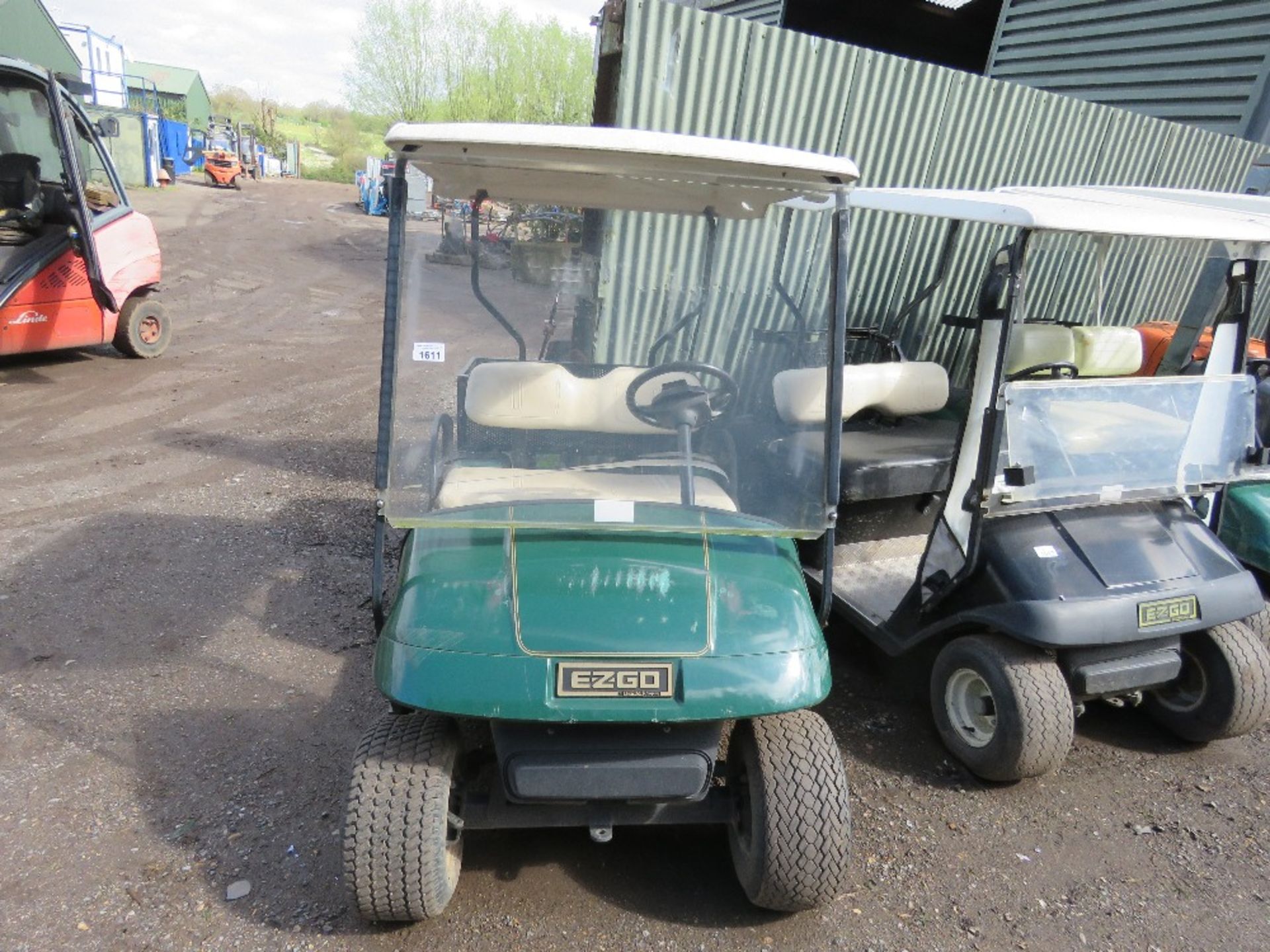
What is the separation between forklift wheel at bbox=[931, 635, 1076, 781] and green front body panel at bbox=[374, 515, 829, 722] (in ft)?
3.30

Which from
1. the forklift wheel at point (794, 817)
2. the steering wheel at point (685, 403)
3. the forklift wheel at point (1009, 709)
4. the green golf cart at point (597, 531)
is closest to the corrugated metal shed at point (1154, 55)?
the forklift wheel at point (1009, 709)

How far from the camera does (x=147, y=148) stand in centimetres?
2172

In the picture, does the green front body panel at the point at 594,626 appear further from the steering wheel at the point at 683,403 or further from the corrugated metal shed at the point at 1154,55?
the corrugated metal shed at the point at 1154,55

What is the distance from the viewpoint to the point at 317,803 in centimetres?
269

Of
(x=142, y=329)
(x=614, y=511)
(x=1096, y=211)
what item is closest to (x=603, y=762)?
(x=614, y=511)

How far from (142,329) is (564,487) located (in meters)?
6.92

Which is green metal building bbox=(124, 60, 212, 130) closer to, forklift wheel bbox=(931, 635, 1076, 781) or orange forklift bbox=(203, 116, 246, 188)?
orange forklift bbox=(203, 116, 246, 188)

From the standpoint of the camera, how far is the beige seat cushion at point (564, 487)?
7.84ft

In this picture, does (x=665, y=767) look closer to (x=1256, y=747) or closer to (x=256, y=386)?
(x=1256, y=747)

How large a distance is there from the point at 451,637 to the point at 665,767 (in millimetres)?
612

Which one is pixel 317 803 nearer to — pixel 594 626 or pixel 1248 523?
pixel 594 626

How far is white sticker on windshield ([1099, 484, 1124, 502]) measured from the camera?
3051mm

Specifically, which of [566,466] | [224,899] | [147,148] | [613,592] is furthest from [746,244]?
[147,148]

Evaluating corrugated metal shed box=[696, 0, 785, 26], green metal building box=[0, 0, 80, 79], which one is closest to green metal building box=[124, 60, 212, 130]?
green metal building box=[0, 0, 80, 79]
